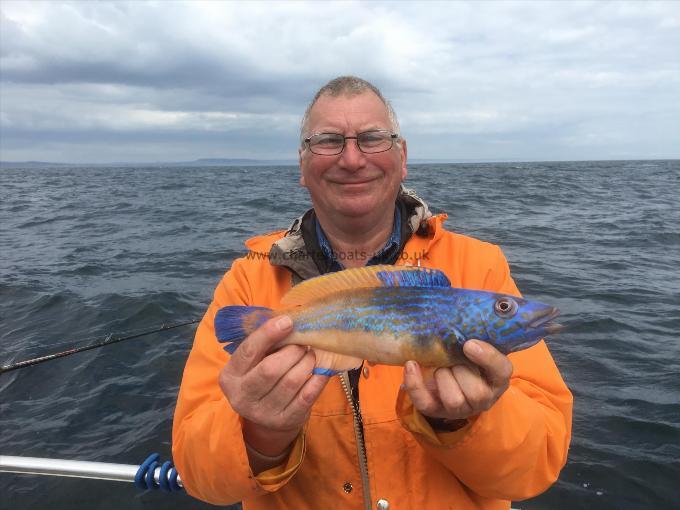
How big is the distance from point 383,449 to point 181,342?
7812 millimetres

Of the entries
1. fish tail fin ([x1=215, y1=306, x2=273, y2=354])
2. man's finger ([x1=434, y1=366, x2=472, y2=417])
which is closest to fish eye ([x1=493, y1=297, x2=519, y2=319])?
man's finger ([x1=434, y1=366, x2=472, y2=417])

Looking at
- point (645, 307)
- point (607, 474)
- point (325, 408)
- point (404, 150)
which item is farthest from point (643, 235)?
point (325, 408)

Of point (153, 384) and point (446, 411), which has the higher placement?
point (446, 411)

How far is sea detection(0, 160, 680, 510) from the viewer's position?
6.27 m

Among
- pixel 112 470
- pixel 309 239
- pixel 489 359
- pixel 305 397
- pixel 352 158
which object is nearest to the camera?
pixel 489 359

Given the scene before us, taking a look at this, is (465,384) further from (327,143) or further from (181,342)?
(181,342)

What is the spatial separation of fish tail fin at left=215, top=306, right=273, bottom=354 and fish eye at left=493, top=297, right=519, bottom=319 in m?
1.40

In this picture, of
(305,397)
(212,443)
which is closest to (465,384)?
(305,397)

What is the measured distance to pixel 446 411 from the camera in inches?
107

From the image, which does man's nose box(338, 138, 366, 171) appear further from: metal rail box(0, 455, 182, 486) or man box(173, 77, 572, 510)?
metal rail box(0, 455, 182, 486)

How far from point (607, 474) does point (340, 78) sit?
611cm

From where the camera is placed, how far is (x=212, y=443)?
3004mm

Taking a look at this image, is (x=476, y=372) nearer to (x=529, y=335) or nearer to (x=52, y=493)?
(x=529, y=335)

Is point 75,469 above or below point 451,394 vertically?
below
